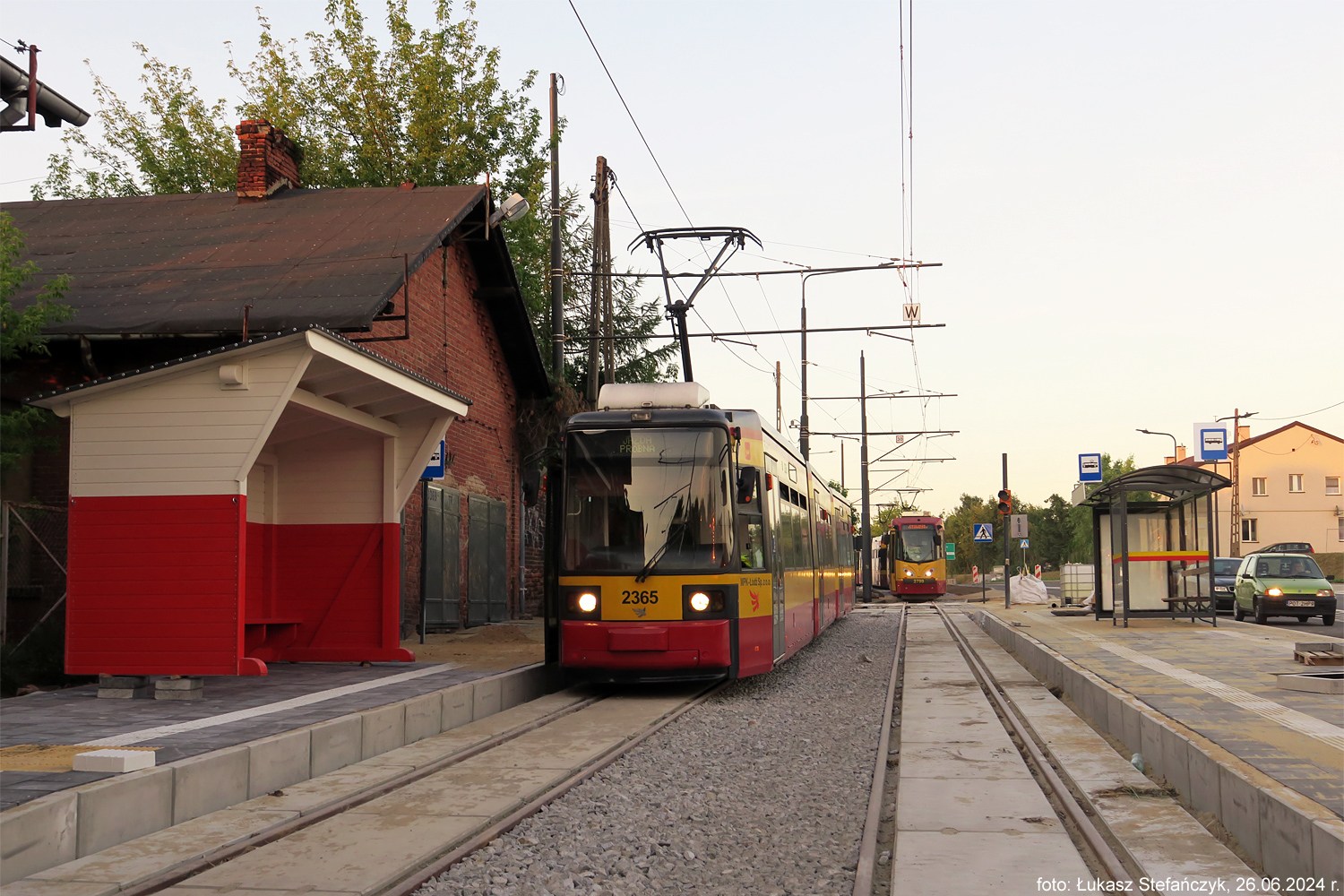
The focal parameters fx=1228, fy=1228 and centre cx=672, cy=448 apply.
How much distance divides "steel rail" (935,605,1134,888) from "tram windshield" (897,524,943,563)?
31844mm

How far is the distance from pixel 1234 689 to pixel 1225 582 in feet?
72.4

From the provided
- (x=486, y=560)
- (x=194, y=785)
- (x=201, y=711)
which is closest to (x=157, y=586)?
(x=201, y=711)

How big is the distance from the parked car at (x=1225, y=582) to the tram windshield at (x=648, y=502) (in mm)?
20070

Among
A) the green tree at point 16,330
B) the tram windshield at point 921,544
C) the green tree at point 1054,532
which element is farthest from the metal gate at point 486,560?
the green tree at point 1054,532

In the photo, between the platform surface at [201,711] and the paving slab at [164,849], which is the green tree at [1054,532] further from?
the paving slab at [164,849]

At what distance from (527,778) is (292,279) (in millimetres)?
11181

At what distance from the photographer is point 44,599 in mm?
14820

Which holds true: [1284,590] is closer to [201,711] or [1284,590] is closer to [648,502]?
[648,502]

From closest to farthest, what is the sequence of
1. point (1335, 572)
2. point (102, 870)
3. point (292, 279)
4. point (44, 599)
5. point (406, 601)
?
1. point (102, 870)
2. point (44, 599)
3. point (292, 279)
4. point (406, 601)
5. point (1335, 572)

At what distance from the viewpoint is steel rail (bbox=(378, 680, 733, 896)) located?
563cm

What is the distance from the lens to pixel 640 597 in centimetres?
1289

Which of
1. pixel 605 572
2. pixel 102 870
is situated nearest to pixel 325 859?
pixel 102 870

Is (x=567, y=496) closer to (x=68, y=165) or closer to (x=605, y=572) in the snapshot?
(x=605, y=572)

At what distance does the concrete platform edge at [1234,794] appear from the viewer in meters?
5.09
